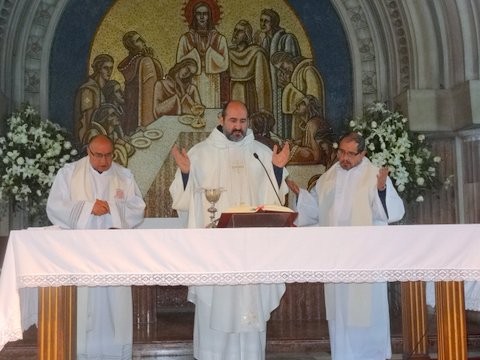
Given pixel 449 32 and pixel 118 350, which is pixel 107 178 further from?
pixel 449 32

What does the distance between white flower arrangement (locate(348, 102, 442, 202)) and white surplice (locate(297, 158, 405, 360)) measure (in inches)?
92.4

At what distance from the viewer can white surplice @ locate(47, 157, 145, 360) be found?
6113mm

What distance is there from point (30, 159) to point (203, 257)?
15.3 feet

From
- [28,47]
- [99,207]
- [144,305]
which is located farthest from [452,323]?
[28,47]

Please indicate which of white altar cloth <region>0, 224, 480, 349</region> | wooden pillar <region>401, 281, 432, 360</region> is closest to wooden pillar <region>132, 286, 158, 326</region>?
wooden pillar <region>401, 281, 432, 360</region>

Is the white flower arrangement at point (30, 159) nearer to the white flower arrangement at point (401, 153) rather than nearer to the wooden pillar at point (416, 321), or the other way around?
the white flower arrangement at point (401, 153)

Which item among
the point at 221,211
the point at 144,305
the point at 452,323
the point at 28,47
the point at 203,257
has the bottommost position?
the point at 144,305

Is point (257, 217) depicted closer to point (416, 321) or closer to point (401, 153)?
point (416, 321)

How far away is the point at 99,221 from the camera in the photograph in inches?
253

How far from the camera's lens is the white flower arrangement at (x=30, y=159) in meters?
8.45

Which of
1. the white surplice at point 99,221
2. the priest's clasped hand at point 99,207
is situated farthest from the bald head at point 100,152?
the priest's clasped hand at point 99,207

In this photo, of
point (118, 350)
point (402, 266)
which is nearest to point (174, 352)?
point (118, 350)

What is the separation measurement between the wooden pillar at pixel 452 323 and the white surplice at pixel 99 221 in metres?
2.58

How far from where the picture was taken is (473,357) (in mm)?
6031
